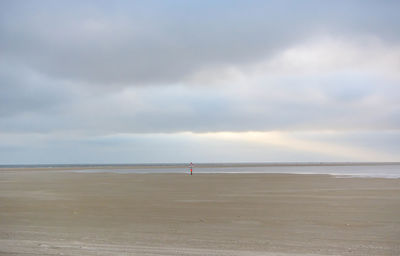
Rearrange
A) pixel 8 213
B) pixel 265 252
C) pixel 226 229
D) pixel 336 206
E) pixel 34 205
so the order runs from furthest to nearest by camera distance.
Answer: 1. pixel 34 205
2. pixel 336 206
3. pixel 8 213
4. pixel 226 229
5. pixel 265 252

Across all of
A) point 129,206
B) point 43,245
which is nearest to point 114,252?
point 43,245

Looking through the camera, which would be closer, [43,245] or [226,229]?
[43,245]

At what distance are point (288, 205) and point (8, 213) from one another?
11.6 metres

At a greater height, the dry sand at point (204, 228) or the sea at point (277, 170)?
the dry sand at point (204, 228)

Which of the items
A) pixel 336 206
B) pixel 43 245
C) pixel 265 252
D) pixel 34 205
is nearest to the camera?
pixel 265 252

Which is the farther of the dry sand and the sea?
the sea

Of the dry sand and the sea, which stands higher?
the dry sand

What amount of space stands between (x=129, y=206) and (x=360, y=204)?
10.2 meters

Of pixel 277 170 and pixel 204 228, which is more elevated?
pixel 204 228

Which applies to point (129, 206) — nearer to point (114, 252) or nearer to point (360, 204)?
point (114, 252)

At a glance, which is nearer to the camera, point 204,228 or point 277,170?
point 204,228

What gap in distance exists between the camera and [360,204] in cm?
1547

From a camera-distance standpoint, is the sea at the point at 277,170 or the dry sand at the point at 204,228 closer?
the dry sand at the point at 204,228

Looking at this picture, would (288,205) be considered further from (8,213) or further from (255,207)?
(8,213)
